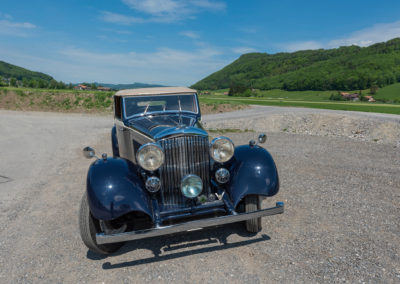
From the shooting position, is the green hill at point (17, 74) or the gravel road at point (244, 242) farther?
the green hill at point (17, 74)

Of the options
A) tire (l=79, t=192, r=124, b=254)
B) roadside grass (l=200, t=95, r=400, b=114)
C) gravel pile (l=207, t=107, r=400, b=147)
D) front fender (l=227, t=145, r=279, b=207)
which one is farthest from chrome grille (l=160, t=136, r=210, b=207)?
roadside grass (l=200, t=95, r=400, b=114)

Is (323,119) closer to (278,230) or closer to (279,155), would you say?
(279,155)

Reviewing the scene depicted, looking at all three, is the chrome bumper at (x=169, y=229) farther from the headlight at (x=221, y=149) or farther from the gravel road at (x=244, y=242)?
the headlight at (x=221, y=149)

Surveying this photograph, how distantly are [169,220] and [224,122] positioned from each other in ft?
56.1

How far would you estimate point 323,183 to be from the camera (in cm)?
620

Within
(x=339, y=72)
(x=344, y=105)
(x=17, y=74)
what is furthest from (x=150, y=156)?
(x=17, y=74)

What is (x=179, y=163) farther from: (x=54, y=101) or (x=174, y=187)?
(x=54, y=101)

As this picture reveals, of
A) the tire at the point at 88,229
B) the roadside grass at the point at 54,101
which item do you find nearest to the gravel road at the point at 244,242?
the tire at the point at 88,229

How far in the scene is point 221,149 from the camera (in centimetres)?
362

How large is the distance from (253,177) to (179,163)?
3.64 ft

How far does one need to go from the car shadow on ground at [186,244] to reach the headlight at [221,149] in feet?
4.18

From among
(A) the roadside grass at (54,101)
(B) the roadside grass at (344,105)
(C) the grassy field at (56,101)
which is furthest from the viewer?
(A) the roadside grass at (54,101)

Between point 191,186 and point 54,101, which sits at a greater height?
point 54,101

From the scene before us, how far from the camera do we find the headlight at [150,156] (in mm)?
3252
